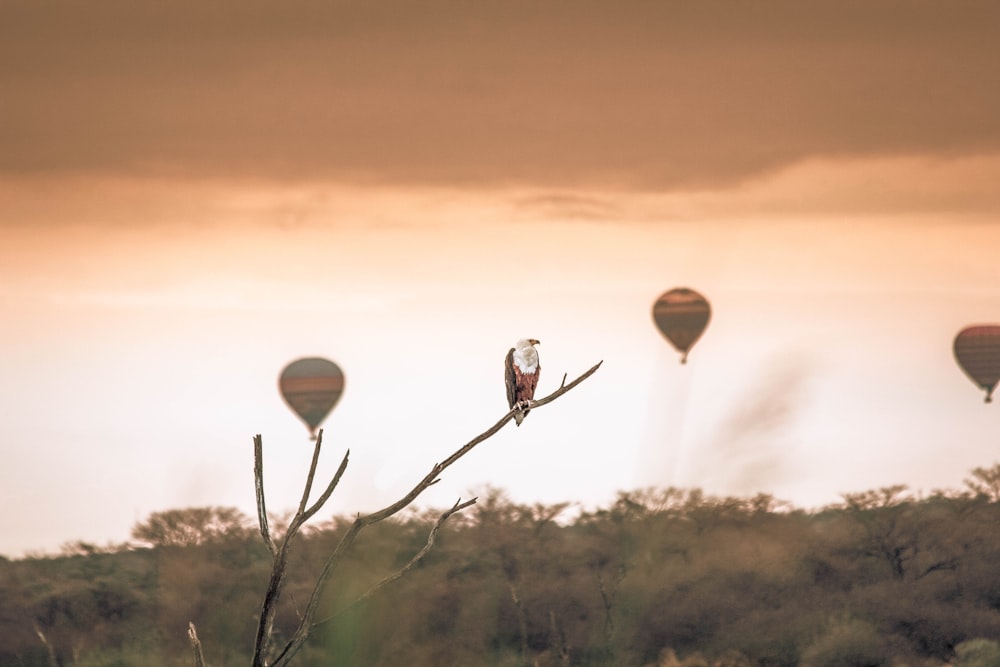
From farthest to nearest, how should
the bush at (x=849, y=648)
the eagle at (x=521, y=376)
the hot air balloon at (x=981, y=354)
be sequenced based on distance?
the hot air balloon at (x=981, y=354) → the bush at (x=849, y=648) → the eagle at (x=521, y=376)

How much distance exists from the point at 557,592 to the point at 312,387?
37.1 ft

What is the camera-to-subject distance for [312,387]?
47281 millimetres

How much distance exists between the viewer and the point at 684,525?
57.0m

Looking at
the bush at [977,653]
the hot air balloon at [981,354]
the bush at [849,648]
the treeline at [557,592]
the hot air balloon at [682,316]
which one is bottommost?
the bush at [977,653]

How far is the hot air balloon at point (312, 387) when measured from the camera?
152ft

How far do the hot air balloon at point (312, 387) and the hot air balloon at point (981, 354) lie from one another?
68.3 ft

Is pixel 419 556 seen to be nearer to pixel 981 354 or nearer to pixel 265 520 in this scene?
pixel 265 520

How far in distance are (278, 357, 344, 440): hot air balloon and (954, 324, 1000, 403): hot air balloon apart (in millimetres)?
20804

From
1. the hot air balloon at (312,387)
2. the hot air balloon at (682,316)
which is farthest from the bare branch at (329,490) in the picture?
the hot air balloon at (682,316)

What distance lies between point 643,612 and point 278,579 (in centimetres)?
4622

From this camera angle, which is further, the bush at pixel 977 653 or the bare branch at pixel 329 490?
the bush at pixel 977 653

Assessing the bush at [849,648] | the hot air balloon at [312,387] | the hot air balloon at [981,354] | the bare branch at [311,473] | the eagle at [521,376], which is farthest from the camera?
the hot air balloon at [981,354]

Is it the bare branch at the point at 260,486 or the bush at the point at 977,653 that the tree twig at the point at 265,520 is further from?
the bush at the point at 977,653

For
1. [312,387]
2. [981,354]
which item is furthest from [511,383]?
[981,354]
